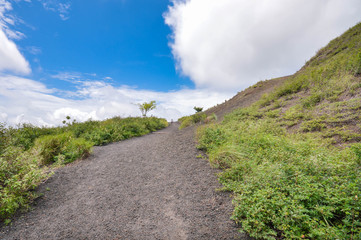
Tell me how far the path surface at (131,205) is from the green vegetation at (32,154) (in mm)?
324

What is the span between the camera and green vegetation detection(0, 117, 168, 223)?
3.01 meters

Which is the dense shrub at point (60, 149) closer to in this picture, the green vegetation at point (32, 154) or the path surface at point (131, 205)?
the green vegetation at point (32, 154)

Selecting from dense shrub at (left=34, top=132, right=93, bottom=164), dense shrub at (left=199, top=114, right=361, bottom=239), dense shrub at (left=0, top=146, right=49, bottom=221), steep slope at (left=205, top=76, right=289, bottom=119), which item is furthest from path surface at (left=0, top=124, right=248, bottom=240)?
steep slope at (left=205, top=76, right=289, bottom=119)

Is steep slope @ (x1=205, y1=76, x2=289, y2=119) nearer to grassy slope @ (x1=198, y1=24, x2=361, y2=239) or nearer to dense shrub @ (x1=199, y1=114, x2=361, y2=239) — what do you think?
grassy slope @ (x1=198, y1=24, x2=361, y2=239)

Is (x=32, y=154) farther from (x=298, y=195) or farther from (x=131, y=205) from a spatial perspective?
(x=298, y=195)

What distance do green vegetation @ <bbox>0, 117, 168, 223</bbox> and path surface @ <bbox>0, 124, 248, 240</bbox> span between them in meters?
0.32

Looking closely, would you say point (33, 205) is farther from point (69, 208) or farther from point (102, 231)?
point (102, 231)

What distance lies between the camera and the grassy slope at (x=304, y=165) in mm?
2039

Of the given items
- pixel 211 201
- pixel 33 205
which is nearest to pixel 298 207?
pixel 211 201

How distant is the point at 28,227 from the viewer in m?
2.63

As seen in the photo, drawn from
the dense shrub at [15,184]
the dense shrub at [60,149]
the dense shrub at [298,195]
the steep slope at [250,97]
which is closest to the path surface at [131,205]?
the dense shrub at [15,184]

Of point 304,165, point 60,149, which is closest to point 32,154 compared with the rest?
point 60,149

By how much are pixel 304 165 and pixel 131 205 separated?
3430 millimetres

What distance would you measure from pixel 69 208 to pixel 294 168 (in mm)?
4407
